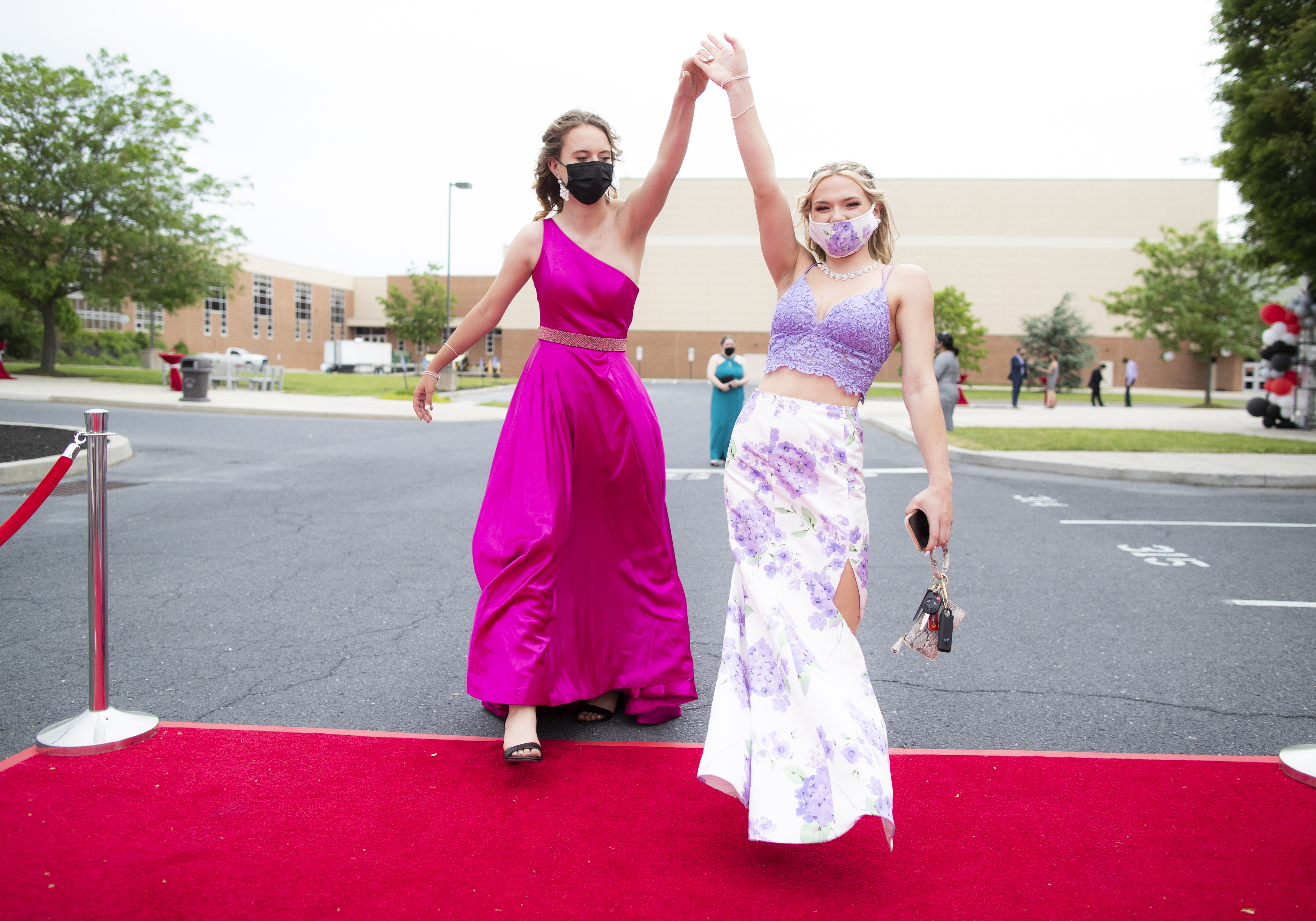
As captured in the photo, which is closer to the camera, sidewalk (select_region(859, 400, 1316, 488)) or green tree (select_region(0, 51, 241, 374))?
sidewalk (select_region(859, 400, 1316, 488))

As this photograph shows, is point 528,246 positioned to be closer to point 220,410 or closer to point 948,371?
point 948,371

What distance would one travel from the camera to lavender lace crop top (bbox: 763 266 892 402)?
2578 millimetres

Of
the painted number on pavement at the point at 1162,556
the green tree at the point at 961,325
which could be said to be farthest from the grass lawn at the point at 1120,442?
the green tree at the point at 961,325

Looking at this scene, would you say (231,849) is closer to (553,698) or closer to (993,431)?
(553,698)

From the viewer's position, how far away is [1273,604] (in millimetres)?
5457

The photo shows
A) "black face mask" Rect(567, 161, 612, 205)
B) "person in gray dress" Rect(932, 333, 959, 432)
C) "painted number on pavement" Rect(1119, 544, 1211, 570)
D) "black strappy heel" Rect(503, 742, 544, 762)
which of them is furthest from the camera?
"person in gray dress" Rect(932, 333, 959, 432)

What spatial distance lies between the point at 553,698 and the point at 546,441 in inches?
36.0

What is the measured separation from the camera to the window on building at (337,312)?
81562 mm

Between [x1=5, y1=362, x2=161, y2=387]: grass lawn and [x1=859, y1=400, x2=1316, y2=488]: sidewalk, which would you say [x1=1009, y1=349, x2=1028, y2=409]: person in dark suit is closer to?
[x1=859, y1=400, x2=1316, y2=488]: sidewalk

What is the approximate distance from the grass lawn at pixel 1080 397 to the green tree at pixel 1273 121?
1635 centimetres

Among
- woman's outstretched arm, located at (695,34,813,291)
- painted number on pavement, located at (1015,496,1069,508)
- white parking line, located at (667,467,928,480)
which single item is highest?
woman's outstretched arm, located at (695,34,813,291)

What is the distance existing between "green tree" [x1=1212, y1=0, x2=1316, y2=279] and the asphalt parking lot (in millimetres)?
7213

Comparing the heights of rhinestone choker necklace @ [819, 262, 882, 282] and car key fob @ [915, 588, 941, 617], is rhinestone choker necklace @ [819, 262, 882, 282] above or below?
above

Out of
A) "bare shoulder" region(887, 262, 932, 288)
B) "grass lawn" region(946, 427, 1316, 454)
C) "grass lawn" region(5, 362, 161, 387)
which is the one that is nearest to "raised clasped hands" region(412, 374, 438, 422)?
"bare shoulder" region(887, 262, 932, 288)
